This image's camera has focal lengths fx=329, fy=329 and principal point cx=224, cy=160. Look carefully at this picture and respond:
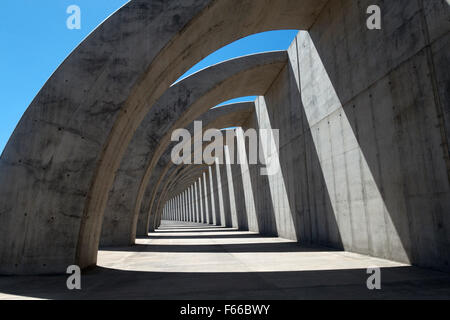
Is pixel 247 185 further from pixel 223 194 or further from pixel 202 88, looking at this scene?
pixel 202 88

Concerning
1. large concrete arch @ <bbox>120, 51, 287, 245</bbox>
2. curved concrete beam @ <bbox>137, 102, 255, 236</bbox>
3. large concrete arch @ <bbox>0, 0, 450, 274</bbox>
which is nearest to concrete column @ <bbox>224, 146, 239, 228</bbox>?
curved concrete beam @ <bbox>137, 102, 255, 236</bbox>

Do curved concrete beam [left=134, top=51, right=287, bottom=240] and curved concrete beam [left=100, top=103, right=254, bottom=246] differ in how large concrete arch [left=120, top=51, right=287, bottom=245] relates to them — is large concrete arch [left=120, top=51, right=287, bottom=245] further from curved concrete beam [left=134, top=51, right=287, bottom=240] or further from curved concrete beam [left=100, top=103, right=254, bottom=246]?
curved concrete beam [left=100, top=103, right=254, bottom=246]

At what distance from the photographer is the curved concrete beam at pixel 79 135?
635cm

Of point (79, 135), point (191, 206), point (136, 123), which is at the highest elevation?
point (136, 123)

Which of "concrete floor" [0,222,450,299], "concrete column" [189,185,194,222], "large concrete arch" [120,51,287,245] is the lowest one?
"concrete floor" [0,222,450,299]

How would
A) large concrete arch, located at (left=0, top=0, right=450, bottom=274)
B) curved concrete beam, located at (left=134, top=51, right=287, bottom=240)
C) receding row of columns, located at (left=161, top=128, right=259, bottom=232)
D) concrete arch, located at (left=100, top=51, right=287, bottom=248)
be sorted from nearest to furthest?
large concrete arch, located at (left=0, top=0, right=450, bottom=274) → concrete arch, located at (left=100, top=51, right=287, bottom=248) → curved concrete beam, located at (left=134, top=51, right=287, bottom=240) → receding row of columns, located at (left=161, top=128, right=259, bottom=232)

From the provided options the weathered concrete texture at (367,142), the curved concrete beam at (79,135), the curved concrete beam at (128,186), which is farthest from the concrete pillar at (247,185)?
the curved concrete beam at (79,135)

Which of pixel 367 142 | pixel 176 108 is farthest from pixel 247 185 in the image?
pixel 367 142

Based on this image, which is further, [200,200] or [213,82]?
[200,200]

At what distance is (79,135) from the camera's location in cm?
671

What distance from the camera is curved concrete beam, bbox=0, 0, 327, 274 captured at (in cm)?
635

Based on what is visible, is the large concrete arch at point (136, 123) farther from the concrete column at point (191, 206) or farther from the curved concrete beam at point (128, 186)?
the concrete column at point (191, 206)

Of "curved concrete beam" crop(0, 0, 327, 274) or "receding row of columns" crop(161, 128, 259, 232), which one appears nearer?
"curved concrete beam" crop(0, 0, 327, 274)

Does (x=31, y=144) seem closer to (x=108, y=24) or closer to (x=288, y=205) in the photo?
(x=108, y=24)
